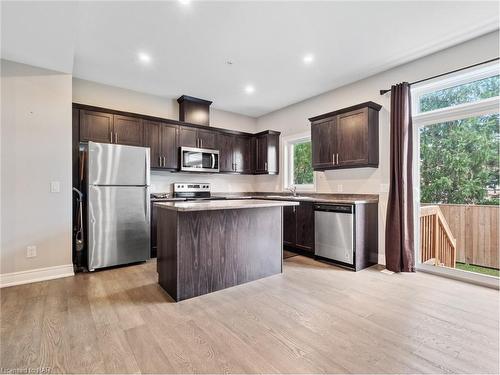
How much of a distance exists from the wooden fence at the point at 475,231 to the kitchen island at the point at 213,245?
2.38 meters

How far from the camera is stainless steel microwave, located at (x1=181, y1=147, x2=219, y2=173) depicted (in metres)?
4.65

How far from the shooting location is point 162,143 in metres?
4.43

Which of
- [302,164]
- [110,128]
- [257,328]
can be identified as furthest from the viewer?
[302,164]

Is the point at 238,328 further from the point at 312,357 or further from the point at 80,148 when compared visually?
the point at 80,148

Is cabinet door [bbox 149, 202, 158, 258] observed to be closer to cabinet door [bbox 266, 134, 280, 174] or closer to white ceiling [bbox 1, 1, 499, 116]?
white ceiling [bbox 1, 1, 499, 116]

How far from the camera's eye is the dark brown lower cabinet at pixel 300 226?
4.02 meters

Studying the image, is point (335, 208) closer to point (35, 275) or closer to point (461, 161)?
point (461, 161)

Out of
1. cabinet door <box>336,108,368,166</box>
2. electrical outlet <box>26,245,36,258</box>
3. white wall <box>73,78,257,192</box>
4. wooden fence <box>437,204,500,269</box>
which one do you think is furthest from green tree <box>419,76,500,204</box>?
electrical outlet <box>26,245,36,258</box>

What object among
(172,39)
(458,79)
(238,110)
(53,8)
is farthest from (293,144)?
(53,8)

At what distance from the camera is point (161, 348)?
1715 millimetres

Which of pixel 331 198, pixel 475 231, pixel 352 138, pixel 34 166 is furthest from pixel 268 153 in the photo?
pixel 34 166

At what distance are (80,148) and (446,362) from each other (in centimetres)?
462

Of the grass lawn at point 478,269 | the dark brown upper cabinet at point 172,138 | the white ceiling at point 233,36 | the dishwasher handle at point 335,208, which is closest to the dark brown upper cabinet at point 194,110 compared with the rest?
the dark brown upper cabinet at point 172,138

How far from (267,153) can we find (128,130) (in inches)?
106
